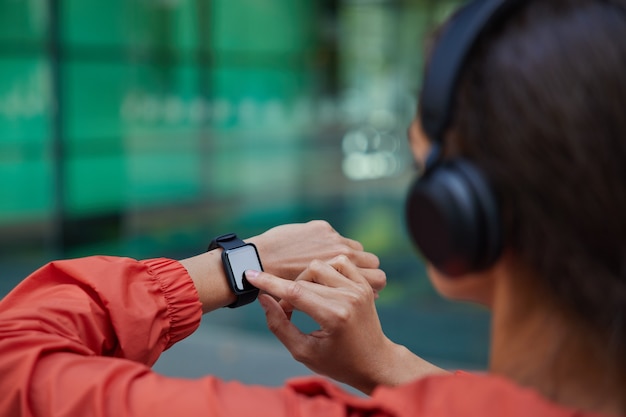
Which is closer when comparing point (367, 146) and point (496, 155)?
point (496, 155)

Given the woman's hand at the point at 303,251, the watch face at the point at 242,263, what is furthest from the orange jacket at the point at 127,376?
the woman's hand at the point at 303,251

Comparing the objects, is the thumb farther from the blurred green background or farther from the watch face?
the blurred green background

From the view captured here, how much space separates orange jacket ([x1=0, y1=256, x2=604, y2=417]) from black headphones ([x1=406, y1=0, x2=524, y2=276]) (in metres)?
0.12

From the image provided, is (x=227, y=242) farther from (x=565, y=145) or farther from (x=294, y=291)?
(x=565, y=145)

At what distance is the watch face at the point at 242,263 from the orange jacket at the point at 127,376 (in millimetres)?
103

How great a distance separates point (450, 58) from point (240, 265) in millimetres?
540

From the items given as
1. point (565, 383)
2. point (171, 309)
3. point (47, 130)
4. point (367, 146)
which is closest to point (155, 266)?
point (171, 309)

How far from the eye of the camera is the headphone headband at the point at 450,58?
32.6 inches

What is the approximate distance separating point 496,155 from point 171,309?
545mm

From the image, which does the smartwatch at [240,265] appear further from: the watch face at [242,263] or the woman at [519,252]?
the woman at [519,252]

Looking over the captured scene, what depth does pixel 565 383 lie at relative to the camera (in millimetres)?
818

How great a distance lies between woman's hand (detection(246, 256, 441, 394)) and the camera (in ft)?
3.78

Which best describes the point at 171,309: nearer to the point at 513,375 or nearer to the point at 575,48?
the point at 513,375

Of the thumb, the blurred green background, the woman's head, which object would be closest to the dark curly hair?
the woman's head
